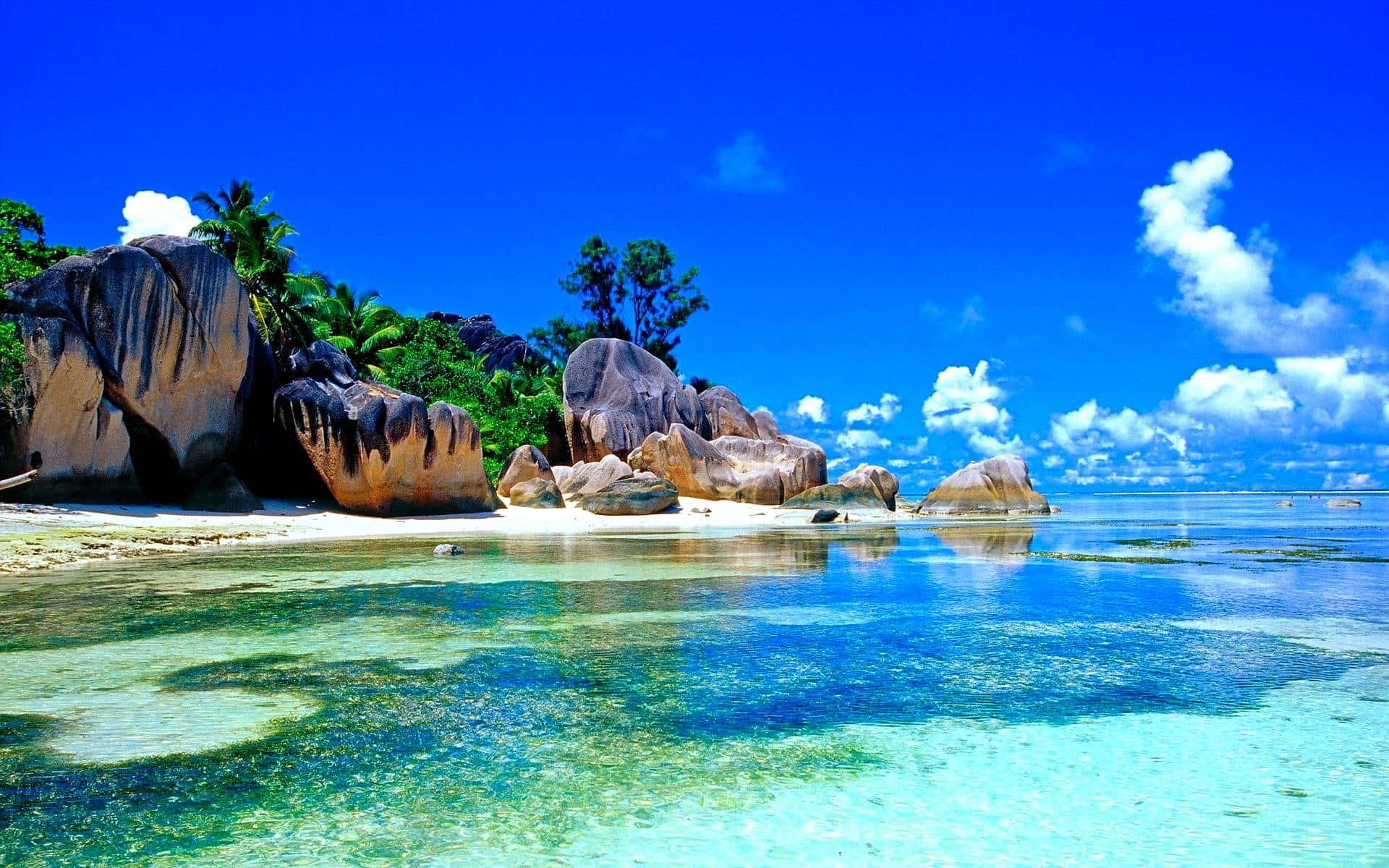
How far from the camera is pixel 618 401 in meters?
36.5

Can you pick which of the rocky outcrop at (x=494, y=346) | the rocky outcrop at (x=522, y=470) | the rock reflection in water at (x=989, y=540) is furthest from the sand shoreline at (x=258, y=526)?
the rocky outcrop at (x=494, y=346)

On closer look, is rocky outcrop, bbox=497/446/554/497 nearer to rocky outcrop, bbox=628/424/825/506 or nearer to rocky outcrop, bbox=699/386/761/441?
rocky outcrop, bbox=628/424/825/506

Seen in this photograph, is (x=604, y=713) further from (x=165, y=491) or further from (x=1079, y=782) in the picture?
(x=165, y=491)

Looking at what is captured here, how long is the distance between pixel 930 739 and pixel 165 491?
65.1 feet

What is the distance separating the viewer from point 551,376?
4359 cm

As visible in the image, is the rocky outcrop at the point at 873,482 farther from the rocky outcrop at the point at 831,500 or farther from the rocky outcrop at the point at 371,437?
the rocky outcrop at the point at 371,437

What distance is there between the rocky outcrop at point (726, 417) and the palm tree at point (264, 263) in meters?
16.4

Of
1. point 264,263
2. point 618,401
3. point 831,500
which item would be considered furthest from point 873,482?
point 264,263

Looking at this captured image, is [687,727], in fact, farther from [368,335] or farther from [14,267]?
[368,335]

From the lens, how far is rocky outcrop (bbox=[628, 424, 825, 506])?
33062 millimetres

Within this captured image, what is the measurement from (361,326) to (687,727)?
3337 cm

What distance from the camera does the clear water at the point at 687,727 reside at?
137 inches

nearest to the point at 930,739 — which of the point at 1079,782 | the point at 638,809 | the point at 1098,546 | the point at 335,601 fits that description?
the point at 1079,782

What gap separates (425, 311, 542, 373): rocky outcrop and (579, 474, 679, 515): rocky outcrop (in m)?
21.8
